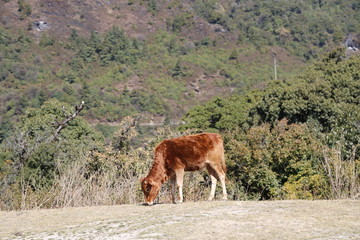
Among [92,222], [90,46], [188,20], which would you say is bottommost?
[92,222]

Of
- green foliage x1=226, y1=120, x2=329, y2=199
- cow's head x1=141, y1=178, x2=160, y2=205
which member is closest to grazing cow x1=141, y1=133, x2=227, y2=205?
cow's head x1=141, y1=178, x2=160, y2=205

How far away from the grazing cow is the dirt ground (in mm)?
531

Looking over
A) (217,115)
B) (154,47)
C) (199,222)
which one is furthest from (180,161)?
(154,47)

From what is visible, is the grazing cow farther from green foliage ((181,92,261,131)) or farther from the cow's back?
green foliage ((181,92,261,131))

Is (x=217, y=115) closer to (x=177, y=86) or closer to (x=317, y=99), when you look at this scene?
(x=317, y=99)

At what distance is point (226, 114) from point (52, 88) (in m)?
61.4

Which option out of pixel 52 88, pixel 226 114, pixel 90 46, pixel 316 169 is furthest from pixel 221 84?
pixel 316 169

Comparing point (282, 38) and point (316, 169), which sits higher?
point (282, 38)

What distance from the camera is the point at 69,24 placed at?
150 meters

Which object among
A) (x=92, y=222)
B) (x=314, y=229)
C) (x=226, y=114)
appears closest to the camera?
(x=314, y=229)

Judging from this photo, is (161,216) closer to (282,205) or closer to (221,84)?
(282,205)

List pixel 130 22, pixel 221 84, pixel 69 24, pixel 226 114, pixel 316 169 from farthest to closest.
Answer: pixel 130 22, pixel 69 24, pixel 221 84, pixel 226 114, pixel 316 169

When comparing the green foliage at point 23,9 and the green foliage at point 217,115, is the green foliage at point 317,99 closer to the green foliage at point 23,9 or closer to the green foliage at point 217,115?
the green foliage at point 217,115

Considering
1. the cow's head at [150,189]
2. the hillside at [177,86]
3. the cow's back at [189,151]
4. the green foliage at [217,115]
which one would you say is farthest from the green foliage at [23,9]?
the cow's head at [150,189]
